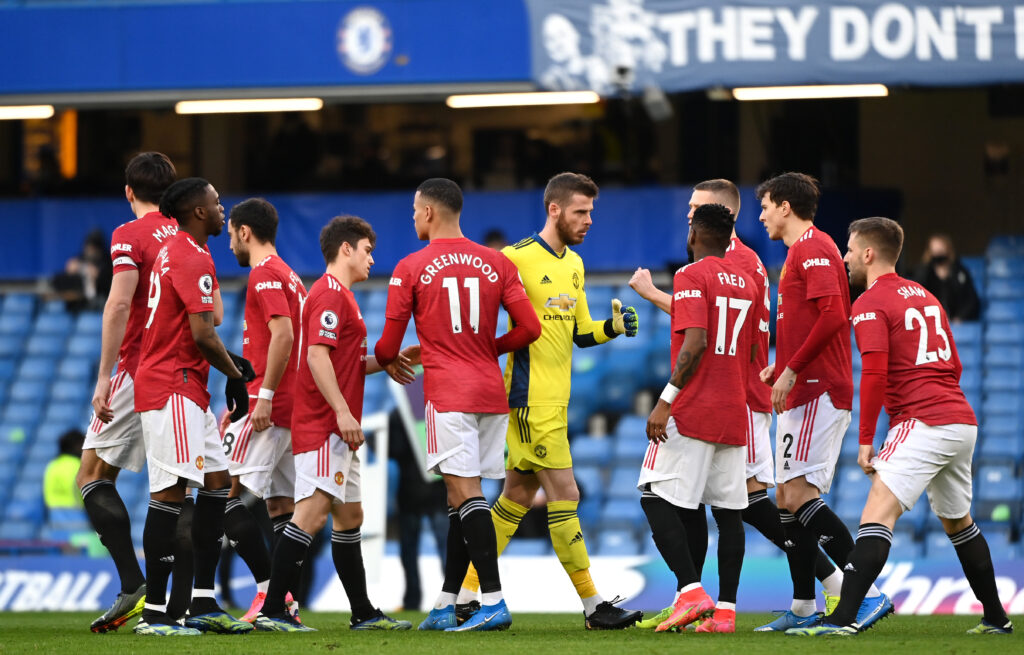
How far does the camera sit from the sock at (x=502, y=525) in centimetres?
766

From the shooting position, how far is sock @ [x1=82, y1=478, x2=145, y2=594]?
24.2 feet

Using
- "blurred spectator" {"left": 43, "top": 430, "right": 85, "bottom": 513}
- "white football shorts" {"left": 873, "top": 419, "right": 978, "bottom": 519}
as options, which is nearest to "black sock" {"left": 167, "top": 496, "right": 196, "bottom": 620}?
"white football shorts" {"left": 873, "top": 419, "right": 978, "bottom": 519}

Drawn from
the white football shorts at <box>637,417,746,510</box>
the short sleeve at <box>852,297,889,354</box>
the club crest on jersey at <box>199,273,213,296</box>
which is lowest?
the white football shorts at <box>637,417,746,510</box>

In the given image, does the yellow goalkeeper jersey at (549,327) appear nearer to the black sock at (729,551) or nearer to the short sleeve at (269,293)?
the black sock at (729,551)

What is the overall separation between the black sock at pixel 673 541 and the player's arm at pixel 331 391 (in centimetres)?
140

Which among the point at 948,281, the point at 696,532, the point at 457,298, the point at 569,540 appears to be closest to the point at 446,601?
the point at 569,540

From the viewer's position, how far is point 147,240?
24.7 ft

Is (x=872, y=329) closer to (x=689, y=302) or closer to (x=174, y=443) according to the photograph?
(x=689, y=302)

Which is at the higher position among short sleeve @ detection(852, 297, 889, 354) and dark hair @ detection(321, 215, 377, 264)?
dark hair @ detection(321, 215, 377, 264)

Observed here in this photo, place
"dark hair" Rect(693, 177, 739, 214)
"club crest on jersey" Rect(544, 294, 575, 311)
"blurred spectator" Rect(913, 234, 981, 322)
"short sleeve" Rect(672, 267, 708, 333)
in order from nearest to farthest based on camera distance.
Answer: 1. "short sleeve" Rect(672, 267, 708, 333)
2. "club crest on jersey" Rect(544, 294, 575, 311)
3. "dark hair" Rect(693, 177, 739, 214)
4. "blurred spectator" Rect(913, 234, 981, 322)

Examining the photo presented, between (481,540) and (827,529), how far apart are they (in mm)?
1736

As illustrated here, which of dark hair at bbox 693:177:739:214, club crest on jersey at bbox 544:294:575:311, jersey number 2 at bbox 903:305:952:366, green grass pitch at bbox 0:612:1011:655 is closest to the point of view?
green grass pitch at bbox 0:612:1011:655

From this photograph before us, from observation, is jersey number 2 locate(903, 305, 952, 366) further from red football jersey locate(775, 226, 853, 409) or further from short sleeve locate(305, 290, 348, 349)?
short sleeve locate(305, 290, 348, 349)

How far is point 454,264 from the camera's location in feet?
24.2
